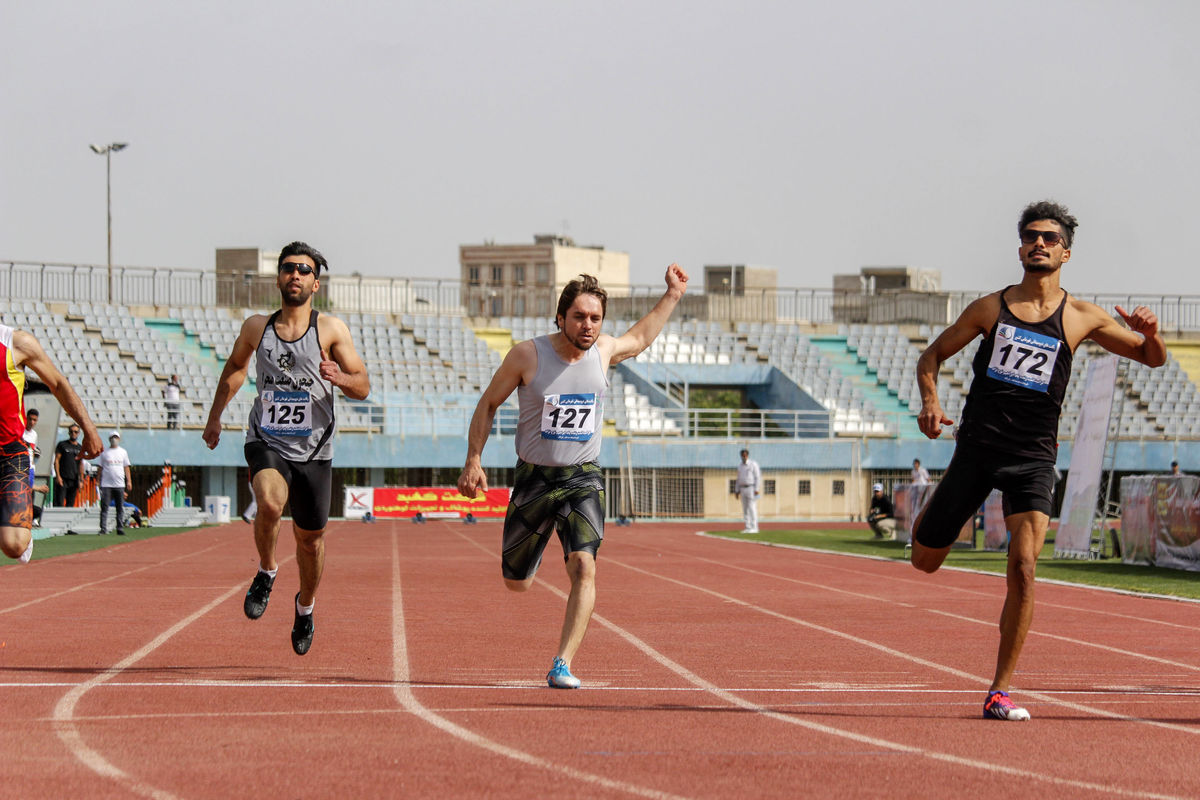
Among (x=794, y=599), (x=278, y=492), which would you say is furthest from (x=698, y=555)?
(x=278, y=492)

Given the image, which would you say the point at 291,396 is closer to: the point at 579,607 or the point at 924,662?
the point at 579,607

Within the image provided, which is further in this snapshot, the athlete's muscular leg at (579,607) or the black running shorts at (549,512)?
the black running shorts at (549,512)

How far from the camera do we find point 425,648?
370 inches

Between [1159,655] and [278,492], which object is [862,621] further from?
[278,492]

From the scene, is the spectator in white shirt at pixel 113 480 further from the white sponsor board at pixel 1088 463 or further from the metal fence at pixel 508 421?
the white sponsor board at pixel 1088 463

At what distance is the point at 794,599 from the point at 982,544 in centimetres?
1448

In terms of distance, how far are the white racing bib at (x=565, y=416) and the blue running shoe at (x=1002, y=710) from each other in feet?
7.51

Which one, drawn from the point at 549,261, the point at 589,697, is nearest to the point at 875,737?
the point at 589,697

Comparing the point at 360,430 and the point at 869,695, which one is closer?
the point at 869,695

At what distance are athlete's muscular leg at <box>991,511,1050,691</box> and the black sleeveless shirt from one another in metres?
0.30

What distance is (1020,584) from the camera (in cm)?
680

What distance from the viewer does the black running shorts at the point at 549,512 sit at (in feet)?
25.1

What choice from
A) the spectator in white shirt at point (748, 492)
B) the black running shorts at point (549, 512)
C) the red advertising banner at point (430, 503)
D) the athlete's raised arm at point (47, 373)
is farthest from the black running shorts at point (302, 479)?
the red advertising banner at point (430, 503)

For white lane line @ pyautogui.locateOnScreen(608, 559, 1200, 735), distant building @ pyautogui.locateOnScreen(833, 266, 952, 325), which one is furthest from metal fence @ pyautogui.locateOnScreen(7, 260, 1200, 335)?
white lane line @ pyautogui.locateOnScreen(608, 559, 1200, 735)
